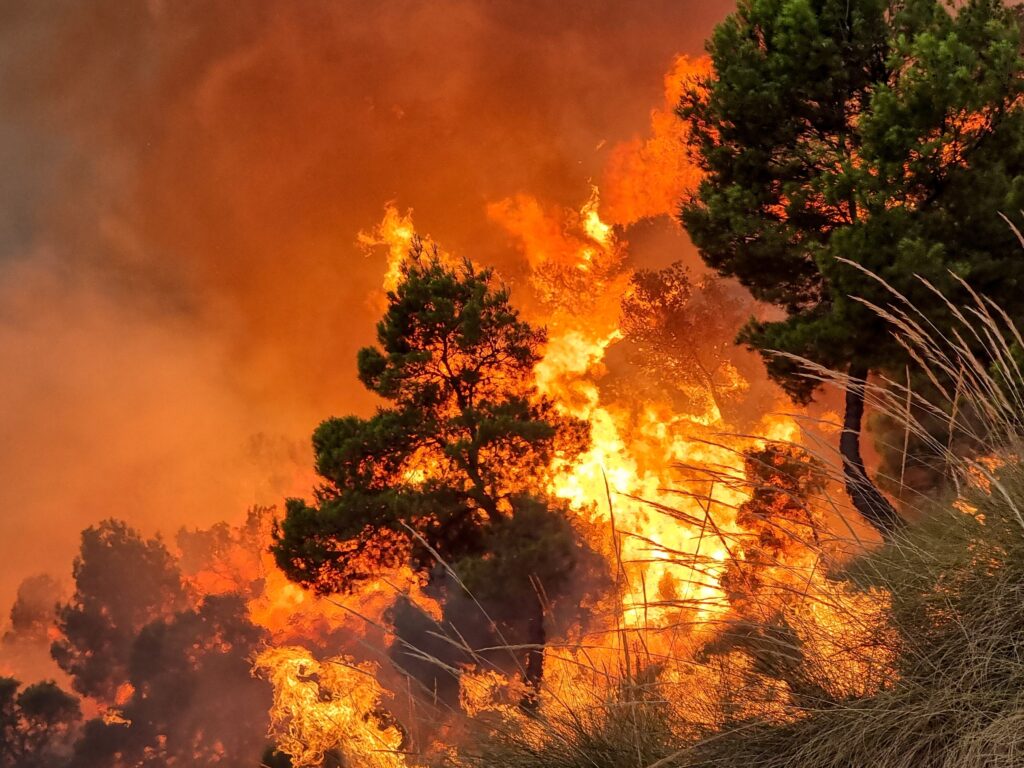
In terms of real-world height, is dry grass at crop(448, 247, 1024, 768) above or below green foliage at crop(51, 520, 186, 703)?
below

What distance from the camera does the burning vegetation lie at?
2775 mm

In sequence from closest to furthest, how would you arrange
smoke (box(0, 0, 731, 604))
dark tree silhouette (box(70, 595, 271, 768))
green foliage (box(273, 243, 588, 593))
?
1. green foliage (box(273, 243, 588, 593))
2. dark tree silhouette (box(70, 595, 271, 768))
3. smoke (box(0, 0, 731, 604))

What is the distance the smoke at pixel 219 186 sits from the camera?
29391 millimetres

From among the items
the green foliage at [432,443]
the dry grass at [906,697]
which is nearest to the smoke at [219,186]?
the green foliage at [432,443]

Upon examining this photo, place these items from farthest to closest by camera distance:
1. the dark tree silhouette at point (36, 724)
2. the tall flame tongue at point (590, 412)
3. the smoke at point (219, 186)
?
the smoke at point (219, 186) → the dark tree silhouette at point (36, 724) → the tall flame tongue at point (590, 412)

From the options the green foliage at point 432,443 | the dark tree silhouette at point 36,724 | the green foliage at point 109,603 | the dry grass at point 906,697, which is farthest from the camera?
the green foliage at point 109,603

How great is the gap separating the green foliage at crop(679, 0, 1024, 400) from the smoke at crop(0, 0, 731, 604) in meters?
16.6

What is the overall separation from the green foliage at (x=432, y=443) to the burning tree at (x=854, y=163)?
14.1ft

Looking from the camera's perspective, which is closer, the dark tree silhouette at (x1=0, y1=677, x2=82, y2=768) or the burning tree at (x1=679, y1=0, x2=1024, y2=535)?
the burning tree at (x1=679, y1=0, x2=1024, y2=535)

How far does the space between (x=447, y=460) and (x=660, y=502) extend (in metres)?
7.47

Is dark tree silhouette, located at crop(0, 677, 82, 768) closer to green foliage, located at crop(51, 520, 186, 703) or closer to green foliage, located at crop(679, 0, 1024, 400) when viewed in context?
green foliage, located at crop(51, 520, 186, 703)

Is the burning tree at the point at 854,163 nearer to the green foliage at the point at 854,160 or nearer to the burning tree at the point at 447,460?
the green foliage at the point at 854,160

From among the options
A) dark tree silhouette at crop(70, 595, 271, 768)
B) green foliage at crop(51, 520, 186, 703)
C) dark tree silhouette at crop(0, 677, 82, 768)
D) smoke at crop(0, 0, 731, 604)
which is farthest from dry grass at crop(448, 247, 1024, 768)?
dark tree silhouette at crop(0, 677, 82, 768)

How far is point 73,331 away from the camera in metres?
29.8
